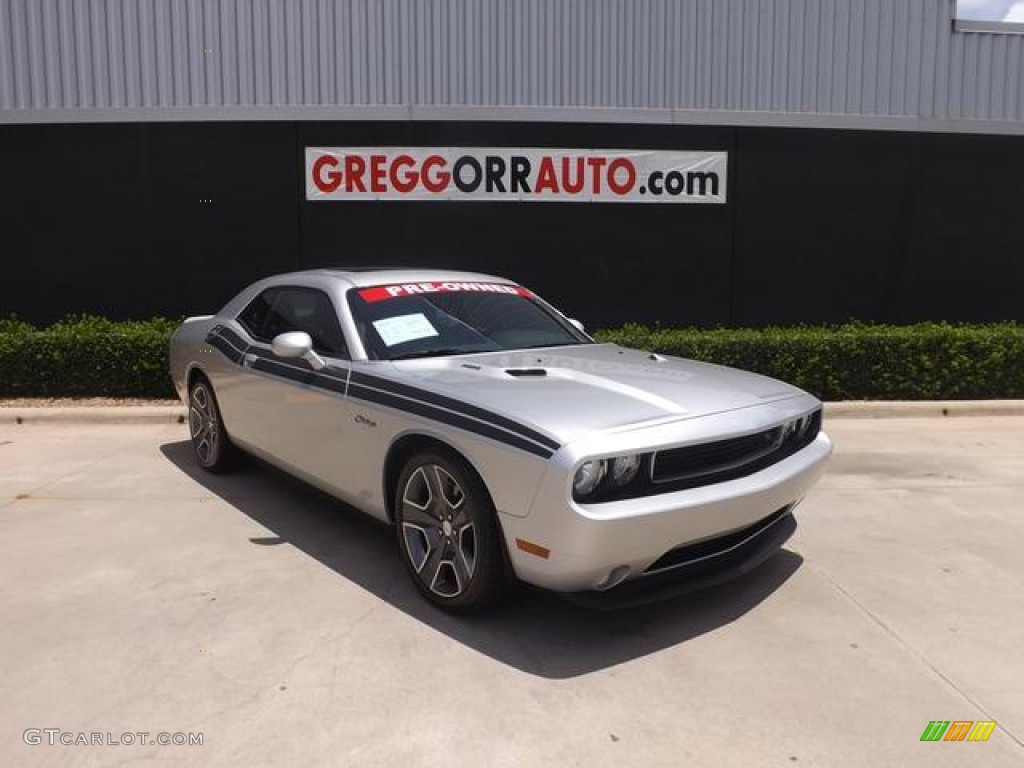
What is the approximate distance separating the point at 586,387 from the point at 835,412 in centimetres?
553

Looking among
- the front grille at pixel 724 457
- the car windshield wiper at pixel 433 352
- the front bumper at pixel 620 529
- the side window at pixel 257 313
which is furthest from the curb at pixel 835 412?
the front bumper at pixel 620 529

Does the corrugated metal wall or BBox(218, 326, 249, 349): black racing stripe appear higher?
the corrugated metal wall

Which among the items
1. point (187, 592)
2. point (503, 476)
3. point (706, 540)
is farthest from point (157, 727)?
point (706, 540)

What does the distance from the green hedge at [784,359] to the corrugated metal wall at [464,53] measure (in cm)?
302

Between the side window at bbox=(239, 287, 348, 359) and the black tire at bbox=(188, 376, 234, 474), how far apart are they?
68 cm

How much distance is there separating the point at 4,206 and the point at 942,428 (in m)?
10.9

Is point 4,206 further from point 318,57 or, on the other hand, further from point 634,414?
point 634,414

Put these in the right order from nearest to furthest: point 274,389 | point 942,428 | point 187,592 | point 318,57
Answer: point 187,592, point 274,389, point 942,428, point 318,57

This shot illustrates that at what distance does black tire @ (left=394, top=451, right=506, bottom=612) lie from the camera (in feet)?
10.6

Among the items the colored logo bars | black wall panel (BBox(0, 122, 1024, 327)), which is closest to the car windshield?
the colored logo bars

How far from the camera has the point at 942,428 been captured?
25.4 feet

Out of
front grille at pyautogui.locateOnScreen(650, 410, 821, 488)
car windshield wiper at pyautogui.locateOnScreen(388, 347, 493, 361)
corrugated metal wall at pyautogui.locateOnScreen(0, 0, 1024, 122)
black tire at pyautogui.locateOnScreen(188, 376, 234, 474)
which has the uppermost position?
corrugated metal wall at pyautogui.locateOnScreen(0, 0, 1024, 122)

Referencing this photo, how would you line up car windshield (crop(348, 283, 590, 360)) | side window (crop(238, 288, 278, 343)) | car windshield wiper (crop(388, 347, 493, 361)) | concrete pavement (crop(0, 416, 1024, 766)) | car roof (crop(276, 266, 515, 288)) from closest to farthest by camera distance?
1. concrete pavement (crop(0, 416, 1024, 766))
2. car windshield wiper (crop(388, 347, 493, 361))
3. car windshield (crop(348, 283, 590, 360))
4. car roof (crop(276, 266, 515, 288))
5. side window (crop(238, 288, 278, 343))

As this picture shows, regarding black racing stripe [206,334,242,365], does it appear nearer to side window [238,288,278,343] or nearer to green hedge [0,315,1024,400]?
side window [238,288,278,343]
